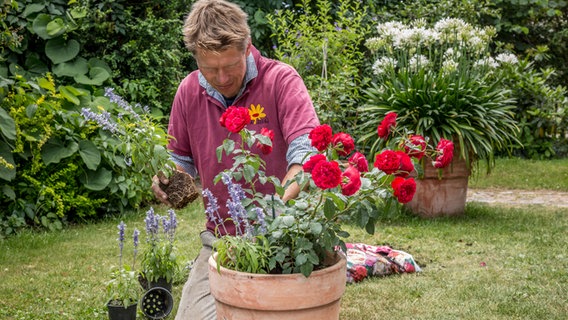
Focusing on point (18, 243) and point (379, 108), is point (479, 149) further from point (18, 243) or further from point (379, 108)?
point (18, 243)

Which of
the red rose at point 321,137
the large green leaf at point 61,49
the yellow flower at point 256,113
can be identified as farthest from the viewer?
the large green leaf at point 61,49

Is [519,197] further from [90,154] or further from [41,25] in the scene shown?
[41,25]

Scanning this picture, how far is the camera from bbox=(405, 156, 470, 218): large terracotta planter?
6.17m

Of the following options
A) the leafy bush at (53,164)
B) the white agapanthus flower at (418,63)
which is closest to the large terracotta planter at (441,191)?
the white agapanthus flower at (418,63)

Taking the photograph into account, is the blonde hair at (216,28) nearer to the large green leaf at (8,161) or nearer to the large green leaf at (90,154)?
the large green leaf at (8,161)

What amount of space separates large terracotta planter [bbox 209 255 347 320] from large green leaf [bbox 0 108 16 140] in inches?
140

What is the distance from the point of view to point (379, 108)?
630 centimetres

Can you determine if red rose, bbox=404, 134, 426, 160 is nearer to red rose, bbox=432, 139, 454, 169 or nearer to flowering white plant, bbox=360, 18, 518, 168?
red rose, bbox=432, 139, 454, 169

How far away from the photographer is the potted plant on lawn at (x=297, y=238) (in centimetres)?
245

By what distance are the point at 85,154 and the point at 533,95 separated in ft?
19.3

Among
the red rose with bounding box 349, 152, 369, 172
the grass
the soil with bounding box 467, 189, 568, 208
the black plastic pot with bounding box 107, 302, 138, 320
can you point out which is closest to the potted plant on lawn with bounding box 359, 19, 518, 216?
the grass

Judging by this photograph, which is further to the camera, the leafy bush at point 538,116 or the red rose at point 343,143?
the leafy bush at point 538,116

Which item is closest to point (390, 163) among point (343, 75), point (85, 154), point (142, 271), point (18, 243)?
point (142, 271)

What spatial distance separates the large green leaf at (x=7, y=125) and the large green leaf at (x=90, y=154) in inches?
23.2
